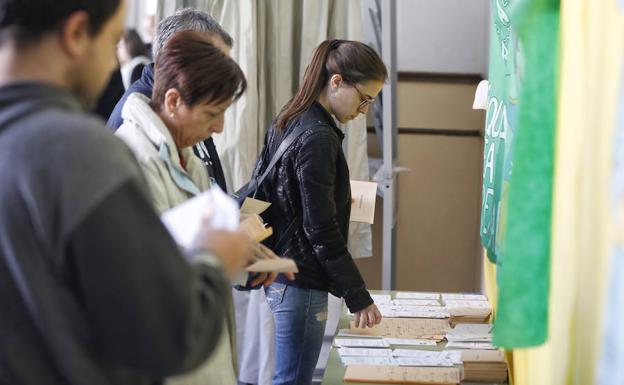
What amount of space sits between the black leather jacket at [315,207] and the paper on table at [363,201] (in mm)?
225

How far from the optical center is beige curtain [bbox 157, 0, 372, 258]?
346cm

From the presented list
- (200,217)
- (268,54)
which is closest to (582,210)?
(200,217)

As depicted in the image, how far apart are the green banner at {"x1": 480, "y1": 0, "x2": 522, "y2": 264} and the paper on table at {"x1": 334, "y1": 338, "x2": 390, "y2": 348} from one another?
1.21 ft

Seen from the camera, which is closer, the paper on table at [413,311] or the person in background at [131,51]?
the paper on table at [413,311]

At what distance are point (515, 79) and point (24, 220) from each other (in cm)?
121

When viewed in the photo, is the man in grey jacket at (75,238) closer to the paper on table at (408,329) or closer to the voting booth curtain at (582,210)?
the voting booth curtain at (582,210)

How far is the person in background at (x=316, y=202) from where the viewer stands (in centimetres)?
226

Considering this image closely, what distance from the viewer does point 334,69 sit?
2311 millimetres

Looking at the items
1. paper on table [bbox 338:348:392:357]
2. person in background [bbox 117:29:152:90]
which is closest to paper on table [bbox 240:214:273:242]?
paper on table [bbox 338:348:392:357]

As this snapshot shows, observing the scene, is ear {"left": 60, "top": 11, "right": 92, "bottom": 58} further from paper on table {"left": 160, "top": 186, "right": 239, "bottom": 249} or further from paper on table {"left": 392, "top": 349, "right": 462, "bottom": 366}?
paper on table {"left": 392, "top": 349, "right": 462, "bottom": 366}

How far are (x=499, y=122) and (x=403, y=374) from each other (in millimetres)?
675

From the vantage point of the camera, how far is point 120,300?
893mm

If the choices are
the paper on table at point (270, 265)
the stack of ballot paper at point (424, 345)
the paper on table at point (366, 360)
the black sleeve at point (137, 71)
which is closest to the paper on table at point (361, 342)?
the stack of ballot paper at point (424, 345)

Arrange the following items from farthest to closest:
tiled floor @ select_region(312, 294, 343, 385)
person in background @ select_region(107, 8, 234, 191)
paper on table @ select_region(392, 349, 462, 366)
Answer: tiled floor @ select_region(312, 294, 343, 385) → person in background @ select_region(107, 8, 234, 191) → paper on table @ select_region(392, 349, 462, 366)
